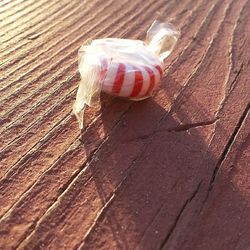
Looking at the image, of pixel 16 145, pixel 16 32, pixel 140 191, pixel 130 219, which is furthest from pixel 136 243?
pixel 16 32

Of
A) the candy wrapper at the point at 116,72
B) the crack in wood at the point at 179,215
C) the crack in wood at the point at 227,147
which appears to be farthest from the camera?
the candy wrapper at the point at 116,72

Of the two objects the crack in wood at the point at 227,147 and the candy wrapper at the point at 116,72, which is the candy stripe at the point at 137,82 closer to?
the candy wrapper at the point at 116,72

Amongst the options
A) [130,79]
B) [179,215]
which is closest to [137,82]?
[130,79]

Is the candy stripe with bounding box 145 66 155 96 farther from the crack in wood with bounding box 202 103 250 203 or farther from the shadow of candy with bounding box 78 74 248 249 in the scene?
the crack in wood with bounding box 202 103 250 203

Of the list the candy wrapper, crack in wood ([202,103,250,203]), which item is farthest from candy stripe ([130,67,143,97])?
crack in wood ([202,103,250,203])

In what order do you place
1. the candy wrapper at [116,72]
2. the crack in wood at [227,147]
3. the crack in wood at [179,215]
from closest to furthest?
1. the crack in wood at [179,215]
2. the crack in wood at [227,147]
3. the candy wrapper at [116,72]

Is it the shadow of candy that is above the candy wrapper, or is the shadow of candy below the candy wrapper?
below

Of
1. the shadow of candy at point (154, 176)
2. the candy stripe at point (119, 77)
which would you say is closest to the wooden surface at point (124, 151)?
the shadow of candy at point (154, 176)
